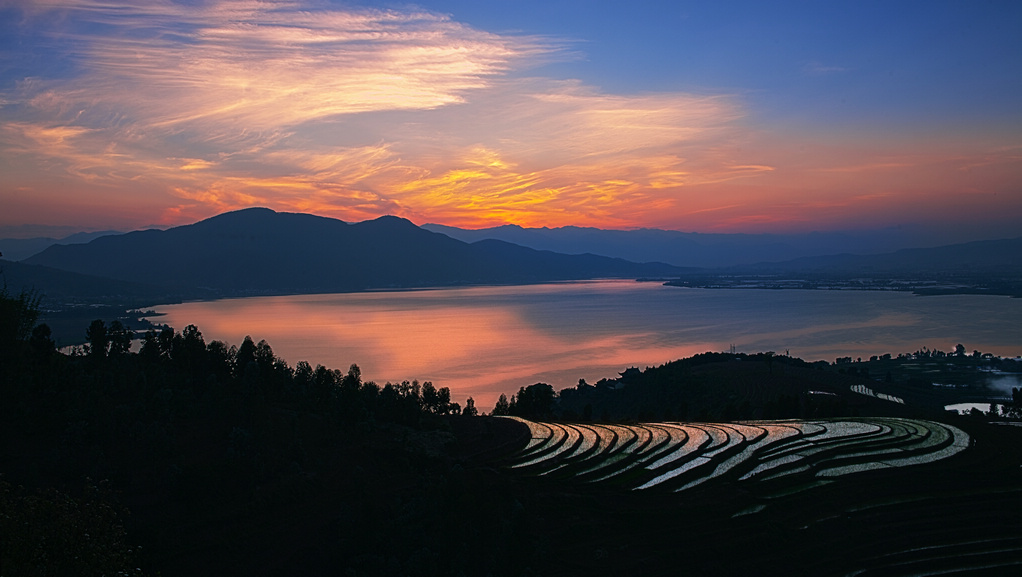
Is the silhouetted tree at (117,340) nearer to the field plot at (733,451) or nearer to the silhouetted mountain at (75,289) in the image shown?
the field plot at (733,451)

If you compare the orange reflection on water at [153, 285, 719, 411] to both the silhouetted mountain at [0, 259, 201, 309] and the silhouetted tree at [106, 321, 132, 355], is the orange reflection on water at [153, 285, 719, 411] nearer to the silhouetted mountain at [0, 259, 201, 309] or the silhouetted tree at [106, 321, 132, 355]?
the silhouetted mountain at [0, 259, 201, 309]

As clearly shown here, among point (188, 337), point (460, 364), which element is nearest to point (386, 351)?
point (460, 364)

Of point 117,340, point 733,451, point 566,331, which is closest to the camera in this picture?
point 733,451

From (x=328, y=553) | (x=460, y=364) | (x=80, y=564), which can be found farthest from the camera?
(x=460, y=364)

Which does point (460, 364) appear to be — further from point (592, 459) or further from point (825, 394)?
point (592, 459)

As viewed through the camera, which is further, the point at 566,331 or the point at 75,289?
the point at 75,289

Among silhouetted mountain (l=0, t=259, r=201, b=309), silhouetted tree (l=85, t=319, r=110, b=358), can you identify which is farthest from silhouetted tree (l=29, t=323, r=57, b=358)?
silhouetted mountain (l=0, t=259, r=201, b=309)

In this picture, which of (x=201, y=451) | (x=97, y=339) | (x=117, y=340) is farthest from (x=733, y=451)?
(x=117, y=340)

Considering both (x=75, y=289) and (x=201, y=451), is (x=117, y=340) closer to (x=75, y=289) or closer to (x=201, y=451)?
(x=201, y=451)
